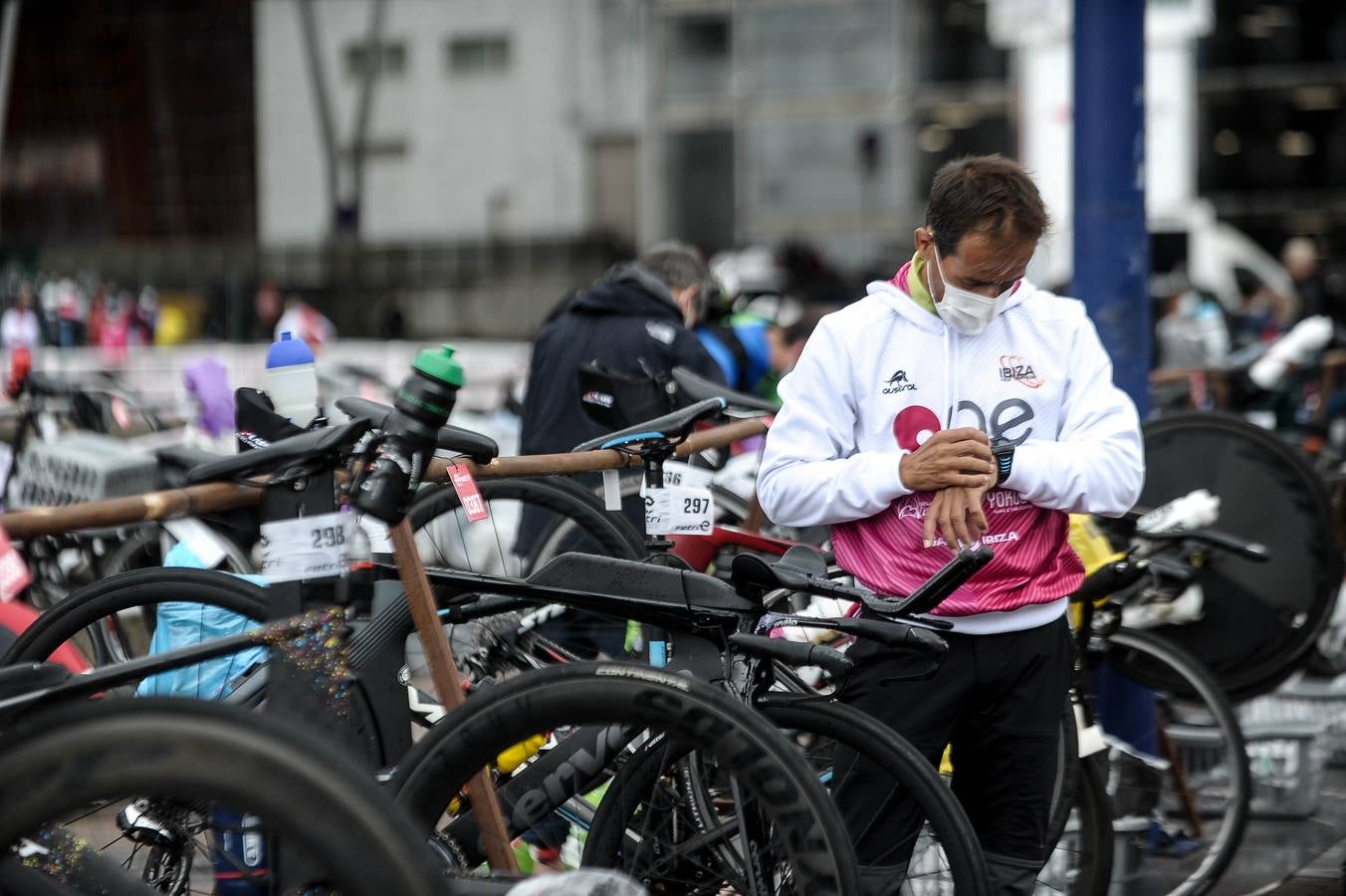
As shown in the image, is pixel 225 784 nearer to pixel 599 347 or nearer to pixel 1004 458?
pixel 1004 458

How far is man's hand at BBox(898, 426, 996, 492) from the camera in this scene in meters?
3.19

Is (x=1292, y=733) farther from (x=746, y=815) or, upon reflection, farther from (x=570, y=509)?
(x=746, y=815)

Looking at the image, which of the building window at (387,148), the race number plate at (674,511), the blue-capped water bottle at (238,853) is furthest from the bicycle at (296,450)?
the building window at (387,148)

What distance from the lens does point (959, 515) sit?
321 cm

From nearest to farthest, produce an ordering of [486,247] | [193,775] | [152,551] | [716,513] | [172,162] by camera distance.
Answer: [193,775], [716,513], [152,551], [486,247], [172,162]

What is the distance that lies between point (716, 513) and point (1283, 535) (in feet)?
6.01

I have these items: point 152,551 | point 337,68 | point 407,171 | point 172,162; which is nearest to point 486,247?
point 407,171

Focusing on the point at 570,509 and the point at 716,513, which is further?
the point at 716,513

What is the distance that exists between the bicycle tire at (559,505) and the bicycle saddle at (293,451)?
5.70ft

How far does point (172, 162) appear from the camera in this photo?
4878 centimetres

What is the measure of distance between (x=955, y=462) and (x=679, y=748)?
0.73 metres

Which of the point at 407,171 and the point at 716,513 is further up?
the point at 407,171

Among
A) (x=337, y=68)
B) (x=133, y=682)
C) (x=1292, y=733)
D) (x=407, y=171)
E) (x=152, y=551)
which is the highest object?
(x=337, y=68)

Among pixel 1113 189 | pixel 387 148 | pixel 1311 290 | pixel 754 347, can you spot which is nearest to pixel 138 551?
pixel 754 347
